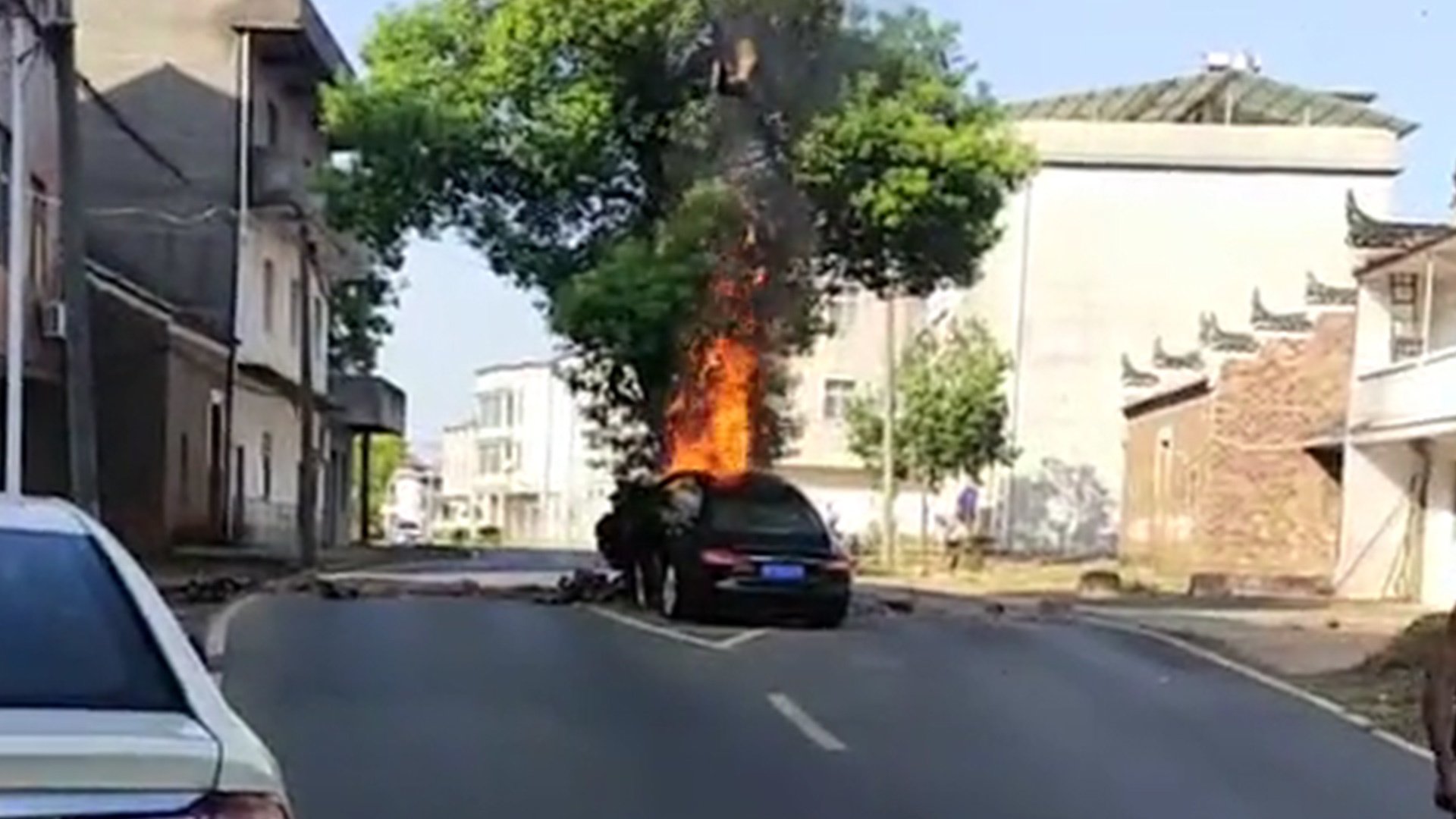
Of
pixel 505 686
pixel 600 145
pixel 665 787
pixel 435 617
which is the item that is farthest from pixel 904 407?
pixel 665 787

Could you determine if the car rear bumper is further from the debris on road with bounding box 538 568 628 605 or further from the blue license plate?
the debris on road with bounding box 538 568 628 605

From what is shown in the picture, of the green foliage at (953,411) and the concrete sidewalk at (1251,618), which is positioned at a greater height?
the green foliage at (953,411)

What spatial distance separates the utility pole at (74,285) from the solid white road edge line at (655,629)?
5.69 meters

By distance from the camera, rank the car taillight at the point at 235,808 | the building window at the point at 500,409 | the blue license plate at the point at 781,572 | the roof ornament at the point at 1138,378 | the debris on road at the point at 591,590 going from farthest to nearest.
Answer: the building window at the point at 500,409, the roof ornament at the point at 1138,378, the debris on road at the point at 591,590, the blue license plate at the point at 781,572, the car taillight at the point at 235,808

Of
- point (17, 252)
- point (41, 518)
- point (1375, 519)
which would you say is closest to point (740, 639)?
point (17, 252)

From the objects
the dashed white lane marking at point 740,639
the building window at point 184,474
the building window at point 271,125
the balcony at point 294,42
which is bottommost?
the dashed white lane marking at point 740,639

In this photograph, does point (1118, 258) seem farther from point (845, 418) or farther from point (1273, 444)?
point (1273, 444)

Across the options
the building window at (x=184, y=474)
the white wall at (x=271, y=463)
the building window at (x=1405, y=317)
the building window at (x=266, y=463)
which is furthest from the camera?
the building window at (x=266, y=463)

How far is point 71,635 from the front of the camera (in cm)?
518

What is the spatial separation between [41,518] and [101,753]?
4.68 ft

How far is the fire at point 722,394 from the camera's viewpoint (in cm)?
3553

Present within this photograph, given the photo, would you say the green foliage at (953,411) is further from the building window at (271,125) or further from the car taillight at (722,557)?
the car taillight at (722,557)

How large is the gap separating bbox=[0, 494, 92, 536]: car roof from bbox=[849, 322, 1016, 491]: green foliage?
4992cm

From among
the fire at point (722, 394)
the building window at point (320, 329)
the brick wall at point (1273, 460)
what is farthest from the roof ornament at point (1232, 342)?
the building window at point (320, 329)
